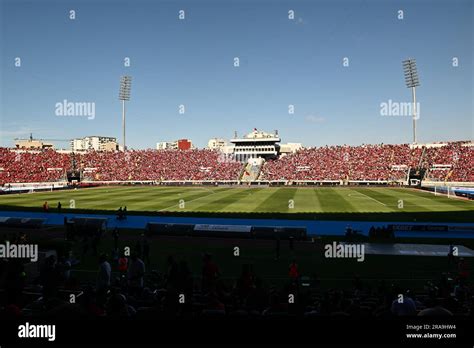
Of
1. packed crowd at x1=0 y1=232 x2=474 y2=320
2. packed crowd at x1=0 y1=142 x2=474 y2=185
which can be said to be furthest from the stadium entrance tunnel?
packed crowd at x1=0 y1=142 x2=474 y2=185

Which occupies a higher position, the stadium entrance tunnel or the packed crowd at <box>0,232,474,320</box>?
the packed crowd at <box>0,232,474,320</box>

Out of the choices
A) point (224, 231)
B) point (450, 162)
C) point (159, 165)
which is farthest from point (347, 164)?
point (224, 231)

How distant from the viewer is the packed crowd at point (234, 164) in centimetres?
7350

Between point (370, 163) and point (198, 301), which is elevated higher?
point (370, 163)

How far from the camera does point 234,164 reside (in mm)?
91750

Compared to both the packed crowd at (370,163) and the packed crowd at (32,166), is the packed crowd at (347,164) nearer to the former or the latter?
the packed crowd at (370,163)

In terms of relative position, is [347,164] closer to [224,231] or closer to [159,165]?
[159,165]

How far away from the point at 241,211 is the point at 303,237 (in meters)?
13.7

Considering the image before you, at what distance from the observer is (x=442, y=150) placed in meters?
75.7

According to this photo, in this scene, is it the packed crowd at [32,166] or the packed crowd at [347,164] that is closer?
the packed crowd at [347,164]

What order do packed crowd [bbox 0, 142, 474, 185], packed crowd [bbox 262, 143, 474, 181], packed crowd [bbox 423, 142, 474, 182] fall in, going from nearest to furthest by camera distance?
packed crowd [bbox 423, 142, 474, 182] → packed crowd [bbox 262, 143, 474, 181] → packed crowd [bbox 0, 142, 474, 185]

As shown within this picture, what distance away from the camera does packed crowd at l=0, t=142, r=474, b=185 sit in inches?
2894

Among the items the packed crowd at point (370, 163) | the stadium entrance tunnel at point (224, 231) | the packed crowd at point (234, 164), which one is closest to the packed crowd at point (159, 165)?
the packed crowd at point (234, 164)

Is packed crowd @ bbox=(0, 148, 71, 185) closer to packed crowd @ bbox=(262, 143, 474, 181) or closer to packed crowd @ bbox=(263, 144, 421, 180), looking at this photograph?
packed crowd @ bbox=(262, 143, 474, 181)
